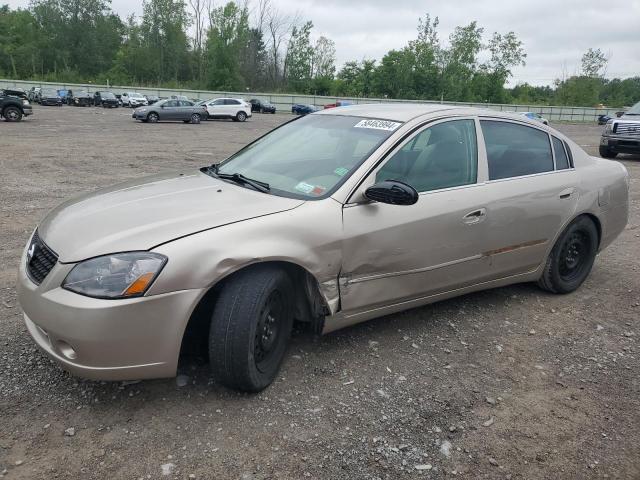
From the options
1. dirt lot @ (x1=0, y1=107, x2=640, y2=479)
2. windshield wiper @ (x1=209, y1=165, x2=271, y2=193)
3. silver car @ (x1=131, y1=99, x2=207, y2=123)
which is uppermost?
windshield wiper @ (x1=209, y1=165, x2=271, y2=193)

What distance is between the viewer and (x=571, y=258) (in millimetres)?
4605

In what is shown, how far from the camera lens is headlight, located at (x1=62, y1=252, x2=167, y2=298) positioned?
2.45m

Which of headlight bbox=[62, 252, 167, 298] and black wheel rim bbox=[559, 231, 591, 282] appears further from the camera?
black wheel rim bbox=[559, 231, 591, 282]

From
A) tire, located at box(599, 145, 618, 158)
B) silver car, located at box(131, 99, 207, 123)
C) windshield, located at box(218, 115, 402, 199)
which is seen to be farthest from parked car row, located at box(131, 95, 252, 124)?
windshield, located at box(218, 115, 402, 199)

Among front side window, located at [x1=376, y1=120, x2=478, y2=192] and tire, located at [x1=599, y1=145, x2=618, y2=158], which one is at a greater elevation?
front side window, located at [x1=376, y1=120, x2=478, y2=192]

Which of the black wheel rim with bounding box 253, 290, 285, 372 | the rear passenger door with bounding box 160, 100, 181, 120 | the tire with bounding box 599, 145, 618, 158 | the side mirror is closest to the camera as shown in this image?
the black wheel rim with bounding box 253, 290, 285, 372

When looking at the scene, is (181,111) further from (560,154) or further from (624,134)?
(560,154)

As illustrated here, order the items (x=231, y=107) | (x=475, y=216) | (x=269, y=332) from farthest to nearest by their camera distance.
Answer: (x=231, y=107), (x=475, y=216), (x=269, y=332)

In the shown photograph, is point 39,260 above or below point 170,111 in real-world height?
above

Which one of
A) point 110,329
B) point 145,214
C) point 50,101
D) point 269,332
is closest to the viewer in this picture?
point 110,329

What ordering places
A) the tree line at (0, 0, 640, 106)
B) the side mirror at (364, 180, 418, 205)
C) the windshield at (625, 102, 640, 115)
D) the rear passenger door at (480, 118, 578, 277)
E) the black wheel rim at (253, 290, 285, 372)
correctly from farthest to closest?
the tree line at (0, 0, 640, 106) < the windshield at (625, 102, 640, 115) < the rear passenger door at (480, 118, 578, 277) < the side mirror at (364, 180, 418, 205) < the black wheel rim at (253, 290, 285, 372)

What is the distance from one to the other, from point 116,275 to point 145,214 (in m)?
0.48

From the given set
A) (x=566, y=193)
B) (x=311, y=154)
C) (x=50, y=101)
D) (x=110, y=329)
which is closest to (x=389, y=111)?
(x=311, y=154)

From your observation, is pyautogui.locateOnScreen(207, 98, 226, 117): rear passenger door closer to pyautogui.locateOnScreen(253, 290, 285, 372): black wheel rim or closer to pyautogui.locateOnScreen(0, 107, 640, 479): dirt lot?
pyautogui.locateOnScreen(0, 107, 640, 479): dirt lot
